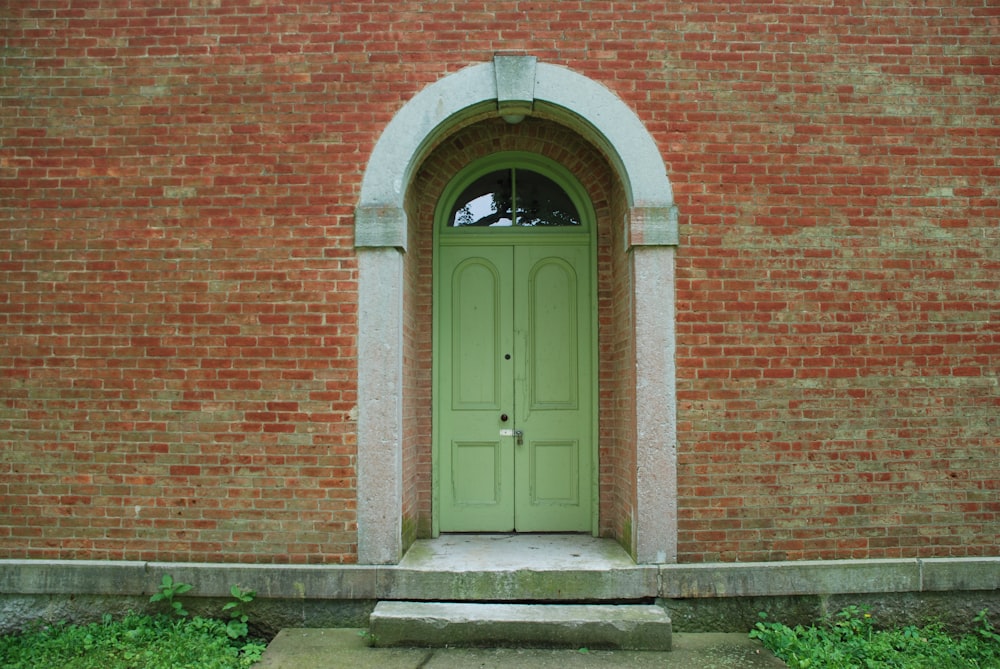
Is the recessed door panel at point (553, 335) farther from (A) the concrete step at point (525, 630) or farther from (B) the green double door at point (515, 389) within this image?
(A) the concrete step at point (525, 630)

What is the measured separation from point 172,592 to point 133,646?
1.19 feet

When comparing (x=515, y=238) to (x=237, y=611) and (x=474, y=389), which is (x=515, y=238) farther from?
(x=237, y=611)

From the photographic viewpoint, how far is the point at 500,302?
5.64 meters

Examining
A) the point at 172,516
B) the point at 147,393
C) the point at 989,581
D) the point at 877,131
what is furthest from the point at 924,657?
the point at 147,393

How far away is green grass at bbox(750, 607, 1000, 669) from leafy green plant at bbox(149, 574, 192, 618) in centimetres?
370

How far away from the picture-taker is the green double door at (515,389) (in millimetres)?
5555

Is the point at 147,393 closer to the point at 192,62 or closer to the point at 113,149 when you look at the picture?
the point at 113,149

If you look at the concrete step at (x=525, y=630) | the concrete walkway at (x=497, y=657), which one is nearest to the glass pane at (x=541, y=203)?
the concrete step at (x=525, y=630)

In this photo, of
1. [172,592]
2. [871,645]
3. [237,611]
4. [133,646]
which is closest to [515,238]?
[237,611]

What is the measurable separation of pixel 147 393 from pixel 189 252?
3.26ft

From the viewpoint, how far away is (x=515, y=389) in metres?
5.60

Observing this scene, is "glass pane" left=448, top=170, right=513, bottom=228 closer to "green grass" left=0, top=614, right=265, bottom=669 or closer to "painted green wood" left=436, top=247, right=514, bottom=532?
"painted green wood" left=436, top=247, right=514, bottom=532

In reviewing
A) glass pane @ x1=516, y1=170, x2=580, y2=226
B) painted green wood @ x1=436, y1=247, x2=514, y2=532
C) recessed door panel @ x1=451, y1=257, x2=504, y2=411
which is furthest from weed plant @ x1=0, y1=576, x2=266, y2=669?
glass pane @ x1=516, y1=170, x2=580, y2=226

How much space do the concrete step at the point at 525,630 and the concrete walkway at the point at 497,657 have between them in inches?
1.8
